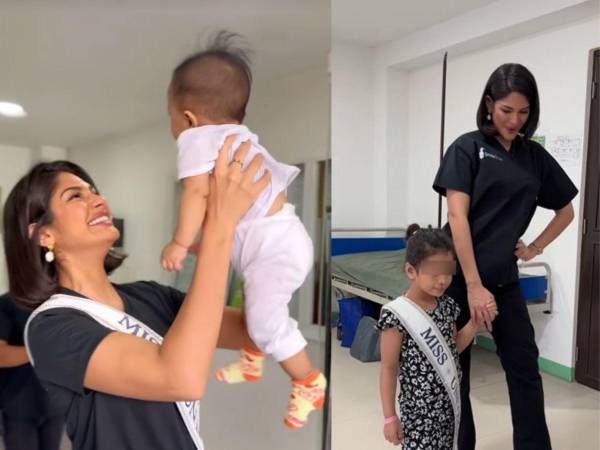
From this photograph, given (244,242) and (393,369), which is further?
(393,369)

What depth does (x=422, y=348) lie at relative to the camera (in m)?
1.07

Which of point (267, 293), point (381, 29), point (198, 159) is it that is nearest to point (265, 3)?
point (198, 159)

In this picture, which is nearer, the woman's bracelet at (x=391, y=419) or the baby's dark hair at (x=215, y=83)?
the baby's dark hair at (x=215, y=83)

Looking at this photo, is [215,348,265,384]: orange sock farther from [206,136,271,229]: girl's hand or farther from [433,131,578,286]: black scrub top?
[433,131,578,286]: black scrub top

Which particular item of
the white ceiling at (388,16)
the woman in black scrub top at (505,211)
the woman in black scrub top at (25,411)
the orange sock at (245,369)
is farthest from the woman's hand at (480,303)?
the woman in black scrub top at (25,411)

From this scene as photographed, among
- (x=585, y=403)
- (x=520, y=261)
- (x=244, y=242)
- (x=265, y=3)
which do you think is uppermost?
(x=265, y=3)

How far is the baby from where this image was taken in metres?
0.48

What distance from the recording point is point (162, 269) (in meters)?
0.53

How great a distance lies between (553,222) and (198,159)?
3.32 feet

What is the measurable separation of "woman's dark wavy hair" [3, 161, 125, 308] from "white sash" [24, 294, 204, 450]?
1 cm

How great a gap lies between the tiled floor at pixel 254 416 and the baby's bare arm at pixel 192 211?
138 mm

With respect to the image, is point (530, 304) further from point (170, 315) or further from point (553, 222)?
point (170, 315)

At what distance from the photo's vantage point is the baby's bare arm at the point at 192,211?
48 cm

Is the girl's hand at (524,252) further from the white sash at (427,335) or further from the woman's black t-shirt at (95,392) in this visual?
the woman's black t-shirt at (95,392)
